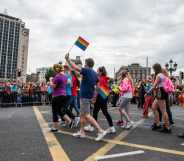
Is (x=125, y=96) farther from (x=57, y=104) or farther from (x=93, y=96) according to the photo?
(x=57, y=104)

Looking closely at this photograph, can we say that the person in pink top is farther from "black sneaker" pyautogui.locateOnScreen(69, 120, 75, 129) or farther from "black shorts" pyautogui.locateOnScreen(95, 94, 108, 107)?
"black sneaker" pyautogui.locateOnScreen(69, 120, 75, 129)

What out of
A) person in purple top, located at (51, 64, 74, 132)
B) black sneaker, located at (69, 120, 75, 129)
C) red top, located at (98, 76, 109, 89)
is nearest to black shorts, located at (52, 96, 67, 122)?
person in purple top, located at (51, 64, 74, 132)

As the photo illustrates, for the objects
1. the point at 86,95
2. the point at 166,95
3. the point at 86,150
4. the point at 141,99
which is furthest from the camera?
the point at 141,99

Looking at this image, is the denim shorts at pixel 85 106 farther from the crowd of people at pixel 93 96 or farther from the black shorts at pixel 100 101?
the black shorts at pixel 100 101

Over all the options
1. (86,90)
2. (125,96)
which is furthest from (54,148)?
(125,96)

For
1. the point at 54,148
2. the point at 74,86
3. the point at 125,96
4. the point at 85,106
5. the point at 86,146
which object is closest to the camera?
the point at 54,148

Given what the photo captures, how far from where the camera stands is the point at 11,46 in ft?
528

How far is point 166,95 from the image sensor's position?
8.24 m

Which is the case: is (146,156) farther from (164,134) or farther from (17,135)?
(17,135)

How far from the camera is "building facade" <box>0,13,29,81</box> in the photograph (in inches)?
6190

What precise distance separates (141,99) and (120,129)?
10.3 metres

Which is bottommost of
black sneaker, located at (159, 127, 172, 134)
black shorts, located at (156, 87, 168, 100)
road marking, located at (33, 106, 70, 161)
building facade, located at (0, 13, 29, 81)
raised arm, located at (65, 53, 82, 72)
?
road marking, located at (33, 106, 70, 161)

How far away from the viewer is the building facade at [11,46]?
157225mm

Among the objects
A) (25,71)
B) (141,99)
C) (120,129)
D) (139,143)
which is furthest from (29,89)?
(25,71)
